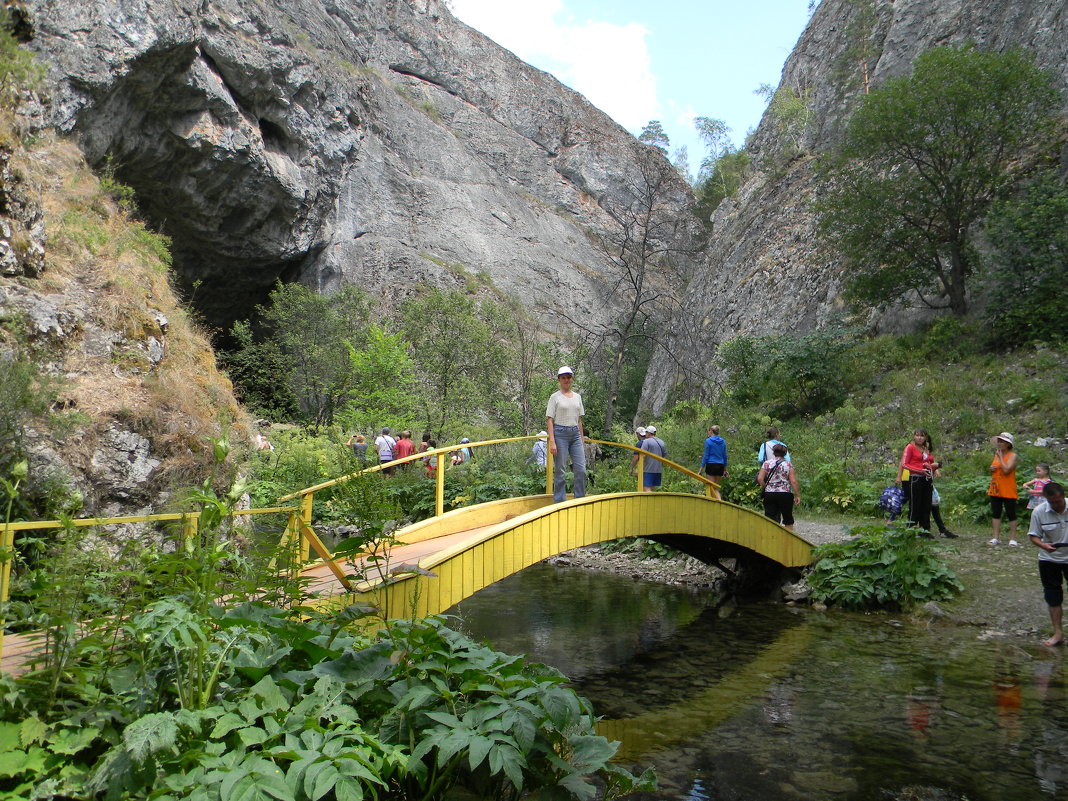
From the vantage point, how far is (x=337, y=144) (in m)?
38.1

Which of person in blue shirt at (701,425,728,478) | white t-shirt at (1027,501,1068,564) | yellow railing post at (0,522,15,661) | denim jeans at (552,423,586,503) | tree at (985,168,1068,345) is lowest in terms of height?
person in blue shirt at (701,425,728,478)

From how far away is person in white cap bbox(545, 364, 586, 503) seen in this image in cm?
862

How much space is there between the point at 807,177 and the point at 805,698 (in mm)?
33267

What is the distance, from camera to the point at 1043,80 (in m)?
21.4

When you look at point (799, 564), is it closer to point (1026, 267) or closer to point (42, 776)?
point (42, 776)

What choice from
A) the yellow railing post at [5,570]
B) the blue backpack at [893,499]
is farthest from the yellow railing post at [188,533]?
the blue backpack at [893,499]

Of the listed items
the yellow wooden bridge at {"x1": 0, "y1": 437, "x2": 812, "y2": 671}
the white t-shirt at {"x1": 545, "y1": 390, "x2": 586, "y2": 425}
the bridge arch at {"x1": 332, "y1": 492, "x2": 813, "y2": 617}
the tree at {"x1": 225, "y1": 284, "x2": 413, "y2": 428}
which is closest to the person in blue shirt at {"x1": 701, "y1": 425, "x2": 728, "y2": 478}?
the yellow wooden bridge at {"x1": 0, "y1": 437, "x2": 812, "y2": 671}

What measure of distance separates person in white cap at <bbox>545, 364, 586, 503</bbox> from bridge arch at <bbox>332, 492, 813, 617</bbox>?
41 cm

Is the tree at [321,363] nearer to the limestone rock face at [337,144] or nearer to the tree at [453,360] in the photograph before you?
the tree at [453,360]

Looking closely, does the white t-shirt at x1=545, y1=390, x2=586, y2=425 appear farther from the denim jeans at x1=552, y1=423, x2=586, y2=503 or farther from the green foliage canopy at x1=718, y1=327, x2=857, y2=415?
the green foliage canopy at x1=718, y1=327, x2=857, y2=415

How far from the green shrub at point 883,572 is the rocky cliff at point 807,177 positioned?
1426 cm

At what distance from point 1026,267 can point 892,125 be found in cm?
582

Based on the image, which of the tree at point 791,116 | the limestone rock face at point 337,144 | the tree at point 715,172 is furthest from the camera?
the tree at point 715,172

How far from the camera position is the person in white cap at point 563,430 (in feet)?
28.3
